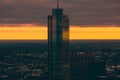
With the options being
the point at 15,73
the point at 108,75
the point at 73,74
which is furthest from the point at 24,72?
the point at 108,75

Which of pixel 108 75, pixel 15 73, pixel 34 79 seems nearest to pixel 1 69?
pixel 15 73

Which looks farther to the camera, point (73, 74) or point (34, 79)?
Answer: point (73, 74)

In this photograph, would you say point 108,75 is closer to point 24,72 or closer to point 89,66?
point 89,66

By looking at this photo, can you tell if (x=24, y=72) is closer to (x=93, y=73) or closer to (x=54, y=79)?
(x=54, y=79)

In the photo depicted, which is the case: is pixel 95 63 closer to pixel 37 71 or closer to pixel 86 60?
pixel 86 60
